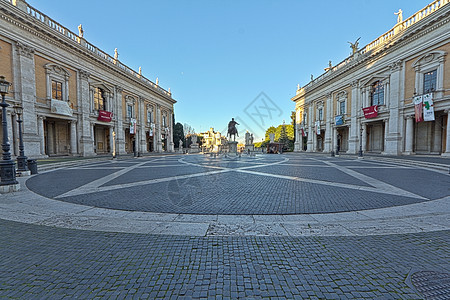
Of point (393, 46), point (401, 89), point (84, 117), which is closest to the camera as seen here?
point (401, 89)

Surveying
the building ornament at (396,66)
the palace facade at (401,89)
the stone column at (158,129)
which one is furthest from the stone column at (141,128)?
the building ornament at (396,66)

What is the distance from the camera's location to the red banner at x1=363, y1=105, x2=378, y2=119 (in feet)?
85.6

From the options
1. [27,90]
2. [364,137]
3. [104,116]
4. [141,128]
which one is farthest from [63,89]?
[364,137]

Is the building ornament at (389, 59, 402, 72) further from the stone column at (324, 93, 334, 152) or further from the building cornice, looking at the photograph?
the stone column at (324, 93, 334, 152)

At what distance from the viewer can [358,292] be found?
85.7 inches

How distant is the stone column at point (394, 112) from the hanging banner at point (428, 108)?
123 inches

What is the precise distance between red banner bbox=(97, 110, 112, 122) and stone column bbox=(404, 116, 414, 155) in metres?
38.5

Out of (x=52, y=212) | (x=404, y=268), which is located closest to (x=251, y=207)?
(x=404, y=268)

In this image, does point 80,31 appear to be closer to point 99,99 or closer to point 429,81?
point 99,99

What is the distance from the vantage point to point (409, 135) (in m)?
22.8

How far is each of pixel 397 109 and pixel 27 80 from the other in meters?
40.1

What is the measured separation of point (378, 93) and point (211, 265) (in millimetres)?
33867

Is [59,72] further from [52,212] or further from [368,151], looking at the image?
[368,151]

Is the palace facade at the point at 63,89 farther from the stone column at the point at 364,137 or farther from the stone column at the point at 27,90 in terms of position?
the stone column at the point at 364,137
